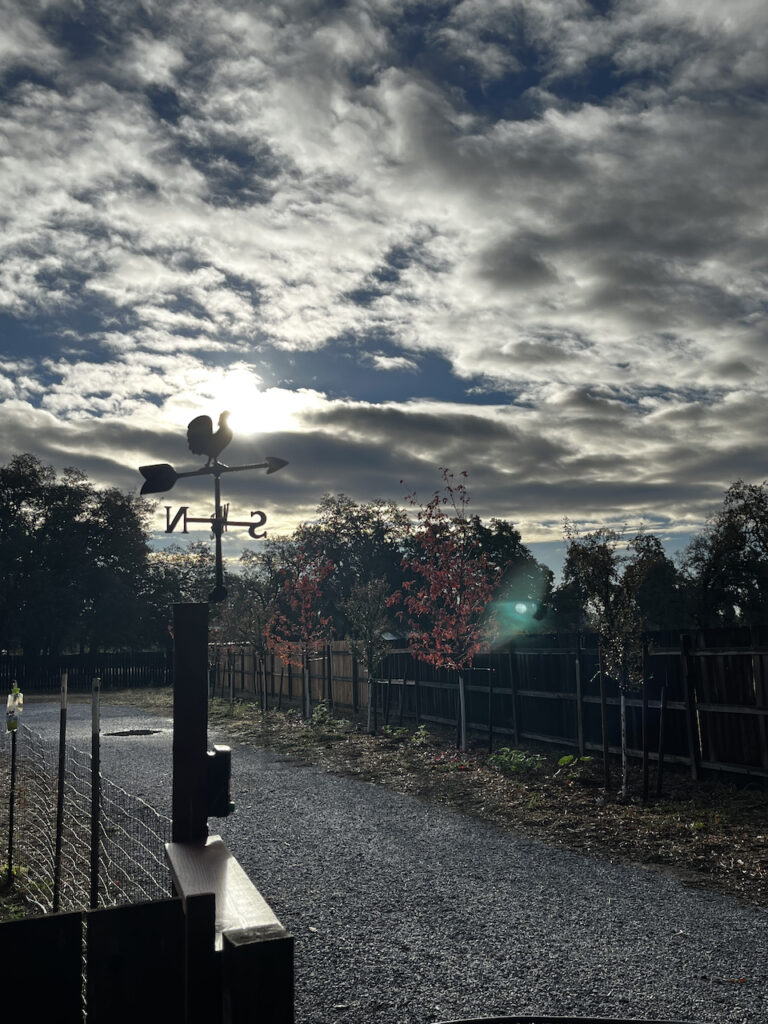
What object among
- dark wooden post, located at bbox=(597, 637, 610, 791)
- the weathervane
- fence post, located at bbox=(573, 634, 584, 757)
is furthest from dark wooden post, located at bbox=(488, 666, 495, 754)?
the weathervane

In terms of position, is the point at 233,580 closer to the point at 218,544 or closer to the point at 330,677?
the point at 330,677

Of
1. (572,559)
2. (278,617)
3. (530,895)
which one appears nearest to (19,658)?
(278,617)

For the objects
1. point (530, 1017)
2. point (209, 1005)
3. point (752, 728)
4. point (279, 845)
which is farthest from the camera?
point (752, 728)

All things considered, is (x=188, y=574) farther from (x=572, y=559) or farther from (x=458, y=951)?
(x=458, y=951)

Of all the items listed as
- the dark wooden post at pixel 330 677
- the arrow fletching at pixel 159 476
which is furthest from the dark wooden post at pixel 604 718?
the dark wooden post at pixel 330 677

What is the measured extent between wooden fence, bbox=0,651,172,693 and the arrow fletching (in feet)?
128

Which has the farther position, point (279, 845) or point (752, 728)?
point (752, 728)

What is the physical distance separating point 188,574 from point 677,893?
65.8 m

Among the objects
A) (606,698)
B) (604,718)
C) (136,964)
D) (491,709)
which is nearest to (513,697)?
(491,709)

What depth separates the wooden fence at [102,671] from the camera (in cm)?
4144

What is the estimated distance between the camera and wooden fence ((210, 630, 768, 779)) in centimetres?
1093

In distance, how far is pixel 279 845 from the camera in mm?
8570

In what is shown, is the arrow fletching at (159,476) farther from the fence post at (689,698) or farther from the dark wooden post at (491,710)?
the dark wooden post at (491,710)

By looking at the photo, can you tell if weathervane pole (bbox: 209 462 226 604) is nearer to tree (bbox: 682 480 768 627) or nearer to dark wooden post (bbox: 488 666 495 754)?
dark wooden post (bbox: 488 666 495 754)
